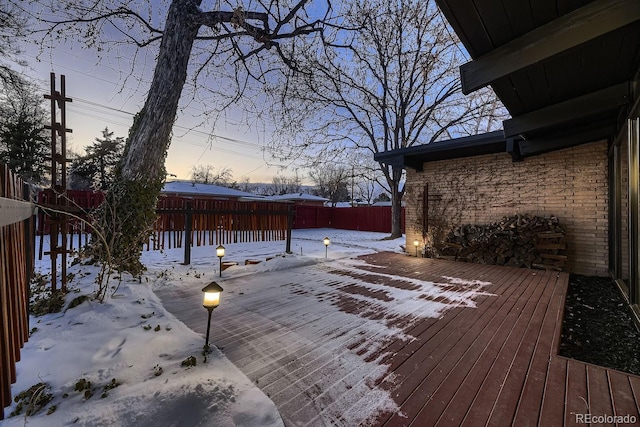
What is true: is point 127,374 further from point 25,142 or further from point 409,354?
point 25,142

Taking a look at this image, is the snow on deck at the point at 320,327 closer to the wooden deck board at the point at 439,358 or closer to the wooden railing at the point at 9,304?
the wooden deck board at the point at 439,358

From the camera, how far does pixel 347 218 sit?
17141mm

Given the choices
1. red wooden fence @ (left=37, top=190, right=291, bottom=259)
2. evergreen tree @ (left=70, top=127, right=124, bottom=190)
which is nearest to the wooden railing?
red wooden fence @ (left=37, top=190, right=291, bottom=259)

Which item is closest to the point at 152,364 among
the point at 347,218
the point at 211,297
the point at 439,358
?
the point at 211,297

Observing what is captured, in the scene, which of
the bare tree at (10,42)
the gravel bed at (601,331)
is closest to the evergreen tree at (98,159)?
the bare tree at (10,42)

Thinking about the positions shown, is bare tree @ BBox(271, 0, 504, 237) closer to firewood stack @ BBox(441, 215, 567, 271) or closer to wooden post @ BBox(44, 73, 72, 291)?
firewood stack @ BBox(441, 215, 567, 271)

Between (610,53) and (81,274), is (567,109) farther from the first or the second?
(81,274)

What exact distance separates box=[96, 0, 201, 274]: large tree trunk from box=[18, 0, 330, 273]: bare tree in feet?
0.04

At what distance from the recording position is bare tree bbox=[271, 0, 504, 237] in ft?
32.9

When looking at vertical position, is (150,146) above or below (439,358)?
above

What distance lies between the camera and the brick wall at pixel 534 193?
197 inches

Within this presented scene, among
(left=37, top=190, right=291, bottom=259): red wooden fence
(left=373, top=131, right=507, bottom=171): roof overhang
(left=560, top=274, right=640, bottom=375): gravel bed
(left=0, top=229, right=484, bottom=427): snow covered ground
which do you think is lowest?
(left=560, top=274, right=640, bottom=375): gravel bed

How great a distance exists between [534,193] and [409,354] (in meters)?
5.50

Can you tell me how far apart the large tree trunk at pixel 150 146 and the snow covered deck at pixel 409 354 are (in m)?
1.09
